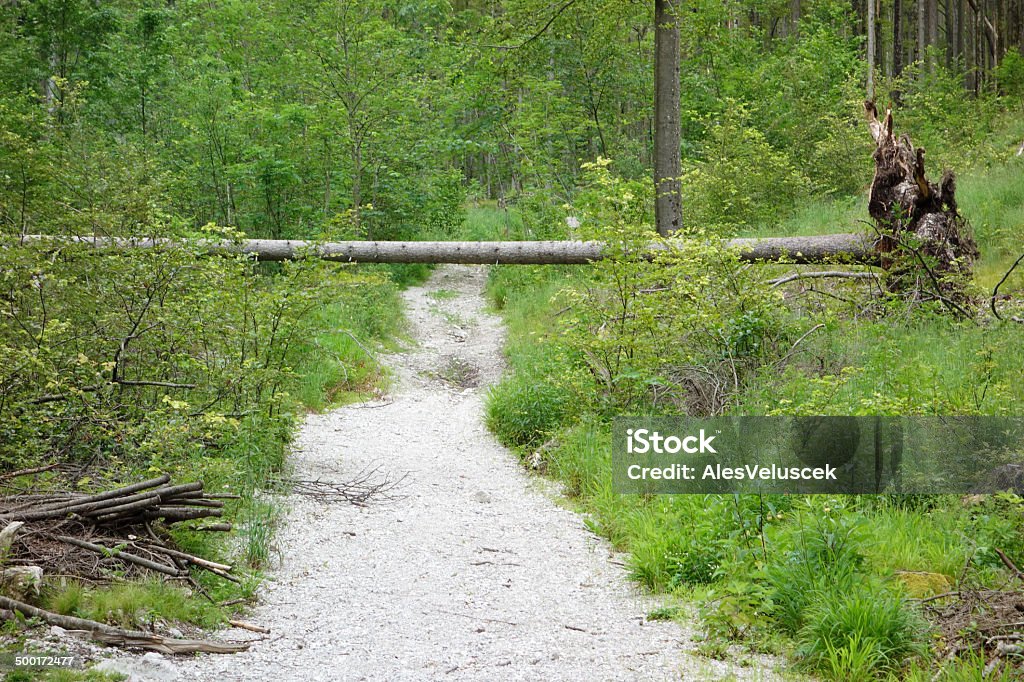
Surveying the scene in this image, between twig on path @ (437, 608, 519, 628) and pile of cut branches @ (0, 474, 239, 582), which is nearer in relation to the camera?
pile of cut branches @ (0, 474, 239, 582)

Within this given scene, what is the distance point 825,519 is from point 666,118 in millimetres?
7505

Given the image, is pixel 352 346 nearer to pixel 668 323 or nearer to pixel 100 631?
pixel 668 323

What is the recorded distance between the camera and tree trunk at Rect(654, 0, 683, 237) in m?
11.1

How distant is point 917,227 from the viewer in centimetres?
980

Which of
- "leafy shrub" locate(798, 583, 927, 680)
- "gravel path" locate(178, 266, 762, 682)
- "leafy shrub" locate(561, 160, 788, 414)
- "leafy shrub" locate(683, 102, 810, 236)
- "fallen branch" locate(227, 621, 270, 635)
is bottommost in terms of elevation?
"gravel path" locate(178, 266, 762, 682)

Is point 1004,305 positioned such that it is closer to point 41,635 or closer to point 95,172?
point 41,635

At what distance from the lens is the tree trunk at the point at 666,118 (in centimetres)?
1106

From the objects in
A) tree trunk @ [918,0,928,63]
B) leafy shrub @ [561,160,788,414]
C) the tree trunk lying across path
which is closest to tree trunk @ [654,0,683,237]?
the tree trunk lying across path

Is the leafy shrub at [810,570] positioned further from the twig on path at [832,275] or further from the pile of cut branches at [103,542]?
the twig on path at [832,275]

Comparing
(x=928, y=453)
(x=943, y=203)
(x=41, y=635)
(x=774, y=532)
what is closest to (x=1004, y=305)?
(x=943, y=203)

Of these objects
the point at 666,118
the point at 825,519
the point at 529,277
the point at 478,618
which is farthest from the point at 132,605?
the point at 529,277

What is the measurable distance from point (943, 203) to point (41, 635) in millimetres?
9818

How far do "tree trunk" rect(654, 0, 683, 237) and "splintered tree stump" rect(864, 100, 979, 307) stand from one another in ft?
8.09

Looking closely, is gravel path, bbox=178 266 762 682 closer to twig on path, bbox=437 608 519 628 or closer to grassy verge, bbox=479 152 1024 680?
twig on path, bbox=437 608 519 628
